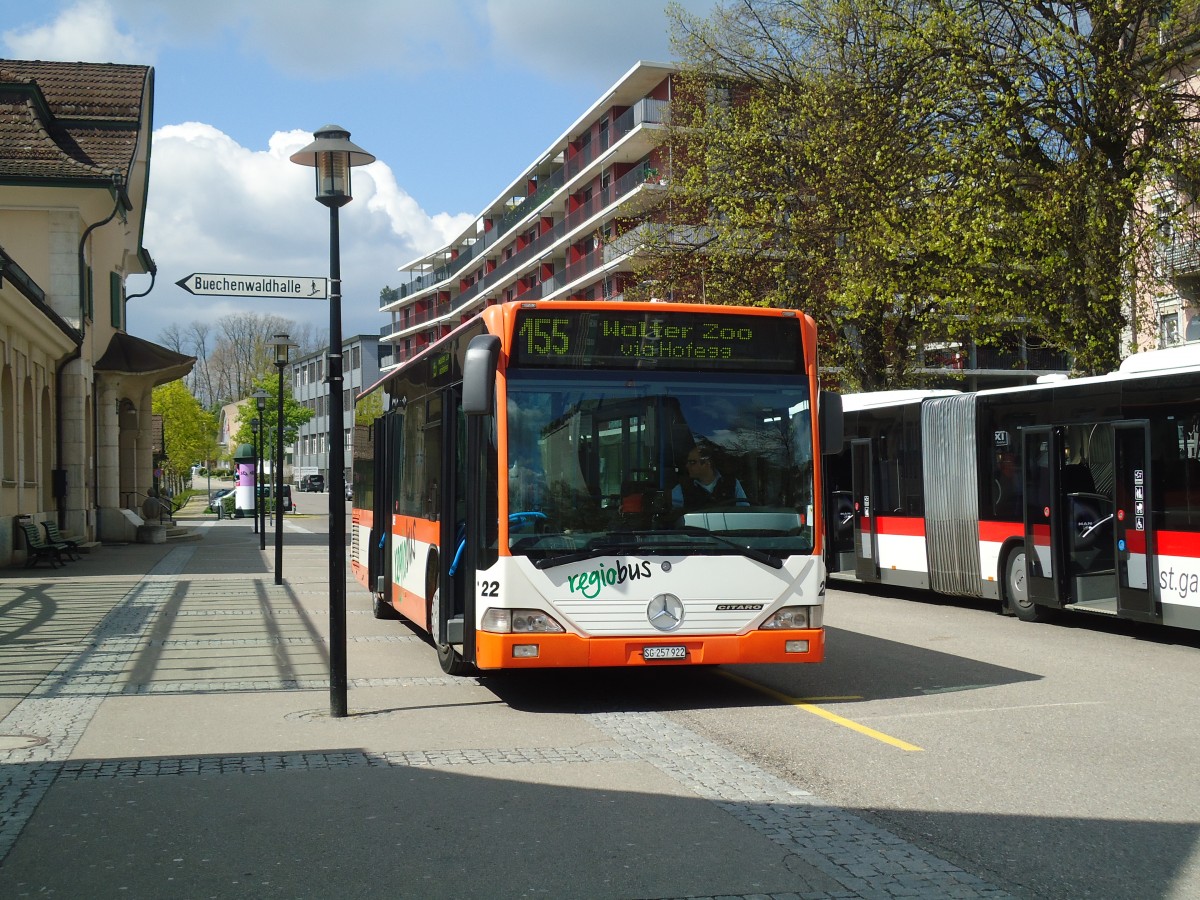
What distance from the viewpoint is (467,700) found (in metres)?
10.1

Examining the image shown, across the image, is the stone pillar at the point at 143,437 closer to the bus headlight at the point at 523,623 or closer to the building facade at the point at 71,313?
the building facade at the point at 71,313

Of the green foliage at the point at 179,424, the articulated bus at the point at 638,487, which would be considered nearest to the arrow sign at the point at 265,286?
the articulated bus at the point at 638,487

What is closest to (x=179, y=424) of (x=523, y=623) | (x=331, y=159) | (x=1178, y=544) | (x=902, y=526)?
(x=902, y=526)

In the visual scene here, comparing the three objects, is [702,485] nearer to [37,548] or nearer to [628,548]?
[628,548]

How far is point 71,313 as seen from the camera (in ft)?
98.1

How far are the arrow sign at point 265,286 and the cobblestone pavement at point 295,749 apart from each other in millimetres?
2939

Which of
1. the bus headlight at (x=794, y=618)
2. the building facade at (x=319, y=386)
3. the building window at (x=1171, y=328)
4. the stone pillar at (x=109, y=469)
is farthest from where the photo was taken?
the building facade at (x=319, y=386)

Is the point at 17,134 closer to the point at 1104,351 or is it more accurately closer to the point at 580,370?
the point at 1104,351

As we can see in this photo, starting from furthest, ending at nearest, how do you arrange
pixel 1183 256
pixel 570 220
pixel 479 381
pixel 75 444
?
pixel 570 220 < pixel 75 444 < pixel 1183 256 < pixel 479 381

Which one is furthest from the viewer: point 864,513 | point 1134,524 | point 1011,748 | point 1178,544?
point 864,513

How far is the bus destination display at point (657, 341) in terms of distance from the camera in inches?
372

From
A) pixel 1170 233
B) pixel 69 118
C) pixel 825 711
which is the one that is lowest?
pixel 825 711

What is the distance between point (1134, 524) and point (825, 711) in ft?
20.1

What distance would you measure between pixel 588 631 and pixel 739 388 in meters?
2.00
